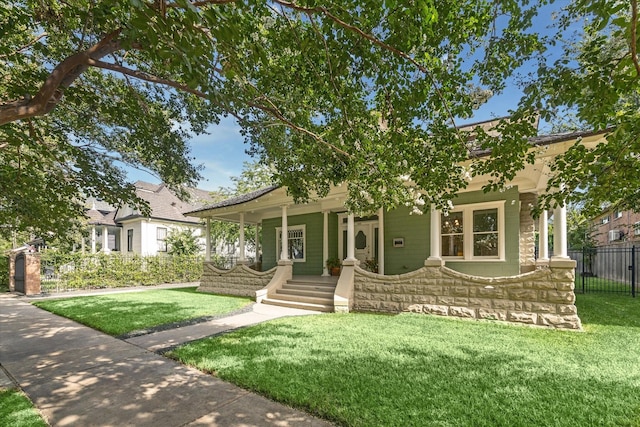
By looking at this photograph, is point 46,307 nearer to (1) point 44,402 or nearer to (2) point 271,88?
(1) point 44,402

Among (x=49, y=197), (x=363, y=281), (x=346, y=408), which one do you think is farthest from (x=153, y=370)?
(x=363, y=281)

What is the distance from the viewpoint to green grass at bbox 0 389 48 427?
287 cm

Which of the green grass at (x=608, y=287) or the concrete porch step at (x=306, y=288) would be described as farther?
the green grass at (x=608, y=287)

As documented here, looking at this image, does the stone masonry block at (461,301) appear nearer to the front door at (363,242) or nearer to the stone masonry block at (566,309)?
the stone masonry block at (566,309)

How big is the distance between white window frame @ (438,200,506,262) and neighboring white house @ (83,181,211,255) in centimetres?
1612

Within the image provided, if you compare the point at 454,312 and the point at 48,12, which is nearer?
the point at 48,12

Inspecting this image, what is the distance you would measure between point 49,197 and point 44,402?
326 cm

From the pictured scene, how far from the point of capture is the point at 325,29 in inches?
132

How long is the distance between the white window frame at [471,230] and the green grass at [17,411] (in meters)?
8.80

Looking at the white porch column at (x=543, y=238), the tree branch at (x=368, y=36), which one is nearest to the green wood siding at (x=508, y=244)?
the white porch column at (x=543, y=238)

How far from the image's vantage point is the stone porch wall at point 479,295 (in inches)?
245

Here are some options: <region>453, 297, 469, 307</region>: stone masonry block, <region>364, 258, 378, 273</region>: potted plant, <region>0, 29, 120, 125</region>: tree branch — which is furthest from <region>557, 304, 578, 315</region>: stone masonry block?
<region>0, 29, 120, 125</region>: tree branch

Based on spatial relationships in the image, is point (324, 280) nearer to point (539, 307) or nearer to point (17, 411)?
point (539, 307)

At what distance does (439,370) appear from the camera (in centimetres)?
395
